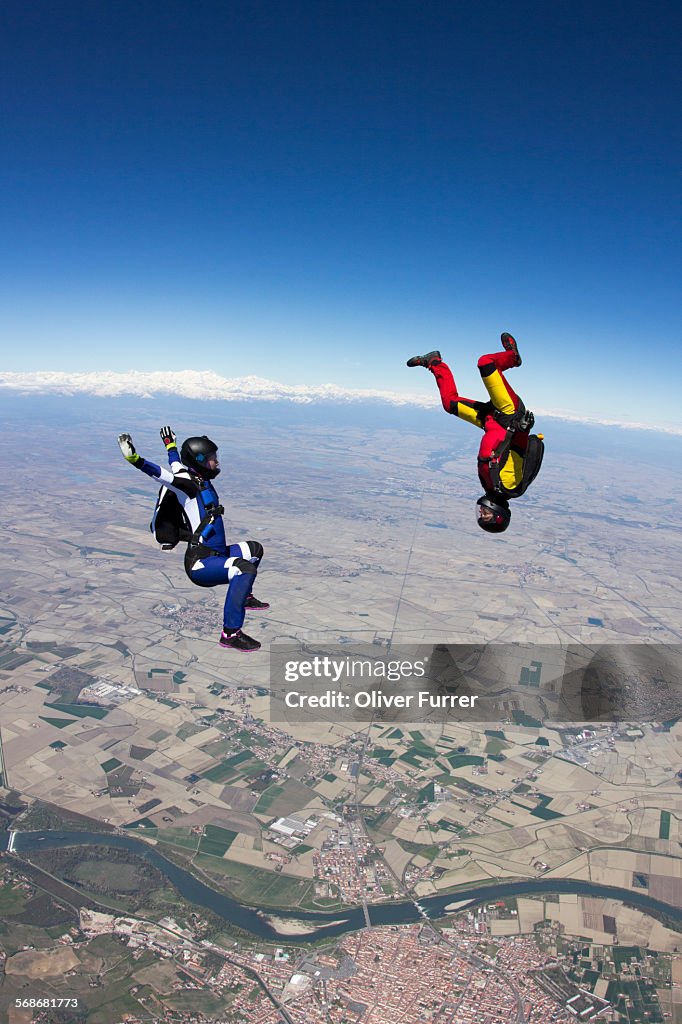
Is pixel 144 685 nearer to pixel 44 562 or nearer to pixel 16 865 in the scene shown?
pixel 16 865

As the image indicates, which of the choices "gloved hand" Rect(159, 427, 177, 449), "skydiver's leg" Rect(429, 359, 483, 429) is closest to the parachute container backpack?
"gloved hand" Rect(159, 427, 177, 449)

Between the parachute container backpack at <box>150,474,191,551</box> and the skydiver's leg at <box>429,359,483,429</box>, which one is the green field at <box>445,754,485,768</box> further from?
the skydiver's leg at <box>429,359,483,429</box>

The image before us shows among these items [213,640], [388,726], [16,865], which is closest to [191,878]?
[16,865]

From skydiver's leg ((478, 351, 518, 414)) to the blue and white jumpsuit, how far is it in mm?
3302

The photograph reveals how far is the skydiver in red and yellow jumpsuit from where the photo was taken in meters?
5.96

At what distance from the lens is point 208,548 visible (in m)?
6.80

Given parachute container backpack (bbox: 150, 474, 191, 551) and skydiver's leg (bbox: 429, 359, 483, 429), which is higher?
skydiver's leg (bbox: 429, 359, 483, 429)

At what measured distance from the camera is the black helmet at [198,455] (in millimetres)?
6812

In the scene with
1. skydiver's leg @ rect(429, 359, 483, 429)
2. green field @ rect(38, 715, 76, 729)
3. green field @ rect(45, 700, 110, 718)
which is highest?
skydiver's leg @ rect(429, 359, 483, 429)

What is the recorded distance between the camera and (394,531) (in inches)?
4163

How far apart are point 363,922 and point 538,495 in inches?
4543

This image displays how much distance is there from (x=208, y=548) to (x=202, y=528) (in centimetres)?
26

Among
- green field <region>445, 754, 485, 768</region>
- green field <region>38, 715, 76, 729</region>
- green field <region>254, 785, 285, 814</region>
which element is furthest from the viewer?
green field <region>38, 715, 76, 729</region>

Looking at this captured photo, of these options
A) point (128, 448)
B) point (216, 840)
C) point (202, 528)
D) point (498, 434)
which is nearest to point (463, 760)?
point (216, 840)
